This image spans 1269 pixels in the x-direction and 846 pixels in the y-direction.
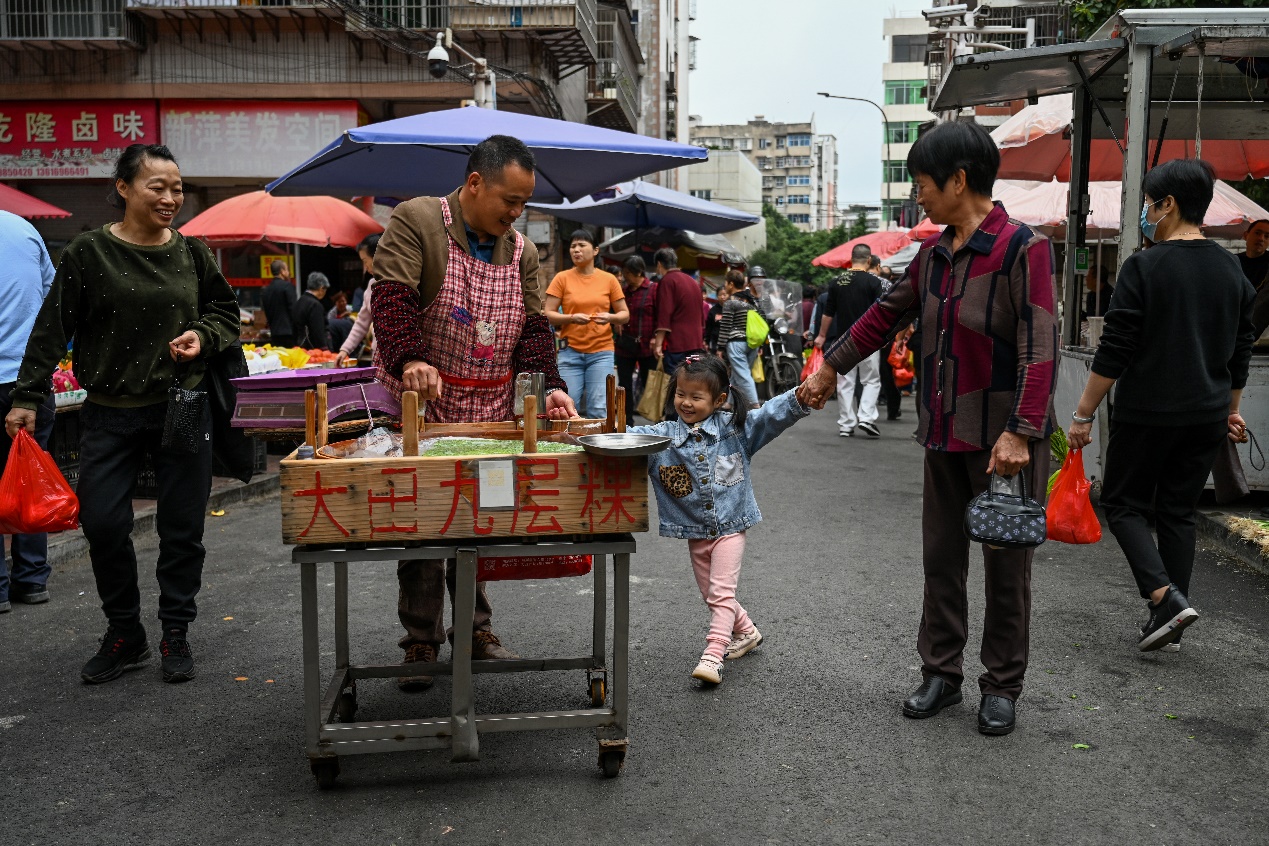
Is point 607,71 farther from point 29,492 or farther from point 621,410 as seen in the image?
point 621,410

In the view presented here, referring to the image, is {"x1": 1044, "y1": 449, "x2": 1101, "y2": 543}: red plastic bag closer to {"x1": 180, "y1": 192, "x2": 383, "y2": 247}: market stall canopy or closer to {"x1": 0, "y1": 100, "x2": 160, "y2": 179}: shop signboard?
{"x1": 180, "y1": 192, "x2": 383, "y2": 247}: market stall canopy

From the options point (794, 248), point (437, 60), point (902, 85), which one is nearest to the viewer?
point (437, 60)

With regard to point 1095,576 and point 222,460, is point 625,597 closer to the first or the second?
point 222,460

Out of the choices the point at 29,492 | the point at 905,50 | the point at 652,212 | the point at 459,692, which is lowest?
the point at 459,692

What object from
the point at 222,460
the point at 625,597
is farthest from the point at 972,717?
the point at 222,460

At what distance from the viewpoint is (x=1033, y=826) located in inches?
127

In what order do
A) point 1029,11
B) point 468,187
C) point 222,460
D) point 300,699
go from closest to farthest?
point 468,187 < point 300,699 < point 222,460 < point 1029,11

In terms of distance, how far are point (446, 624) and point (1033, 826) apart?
2.89 meters

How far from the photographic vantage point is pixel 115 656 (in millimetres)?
4527

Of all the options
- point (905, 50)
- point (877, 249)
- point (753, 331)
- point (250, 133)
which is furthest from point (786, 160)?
point (753, 331)

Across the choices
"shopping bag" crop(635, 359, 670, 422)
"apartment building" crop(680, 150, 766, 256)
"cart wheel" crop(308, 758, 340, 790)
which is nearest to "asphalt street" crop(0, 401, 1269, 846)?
"cart wheel" crop(308, 758, 340, 790)

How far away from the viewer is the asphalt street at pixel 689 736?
3252mm

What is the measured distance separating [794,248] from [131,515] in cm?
8367

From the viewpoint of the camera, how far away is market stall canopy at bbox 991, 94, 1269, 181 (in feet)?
32.6
